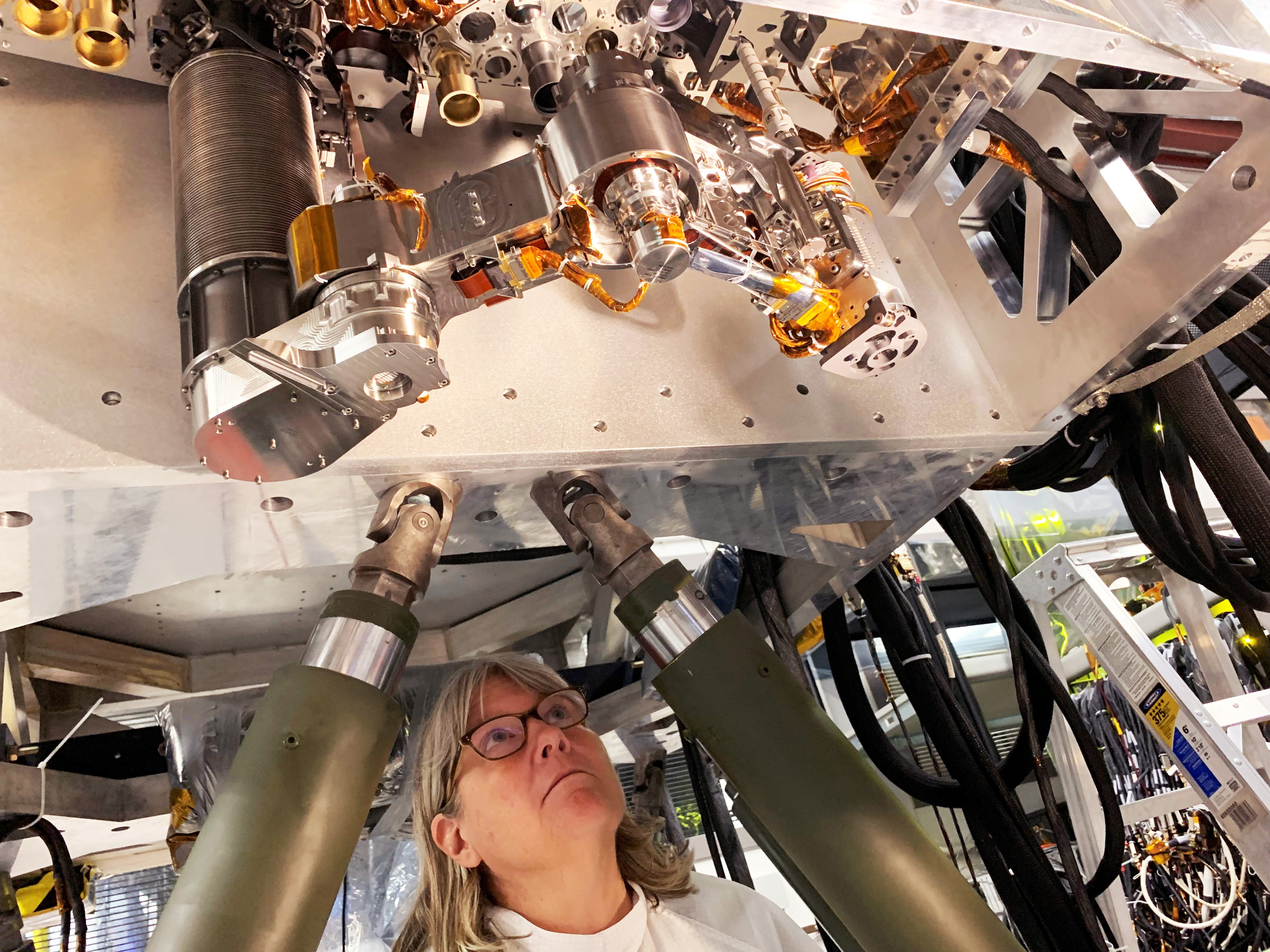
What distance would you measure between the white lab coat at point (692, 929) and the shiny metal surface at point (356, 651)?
2.18 feet

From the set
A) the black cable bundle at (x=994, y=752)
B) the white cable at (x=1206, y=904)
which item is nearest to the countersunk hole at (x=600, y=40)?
the black cable bundle at (x=994, y=752)

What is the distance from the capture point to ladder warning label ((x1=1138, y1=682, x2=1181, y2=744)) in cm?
145

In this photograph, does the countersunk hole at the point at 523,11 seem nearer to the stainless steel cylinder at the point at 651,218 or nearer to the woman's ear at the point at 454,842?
the stainless steel cylinder at the point at 651,218

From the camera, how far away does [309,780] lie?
2.20 ft

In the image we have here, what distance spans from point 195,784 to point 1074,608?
4.98ft

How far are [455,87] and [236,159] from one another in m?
0.20

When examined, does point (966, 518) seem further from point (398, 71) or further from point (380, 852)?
point (380, 852)

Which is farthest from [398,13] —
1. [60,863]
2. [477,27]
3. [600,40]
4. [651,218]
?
[60,863]

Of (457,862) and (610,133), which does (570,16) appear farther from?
(457,862)

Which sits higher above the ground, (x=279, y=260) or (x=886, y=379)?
(x=279, y=260)

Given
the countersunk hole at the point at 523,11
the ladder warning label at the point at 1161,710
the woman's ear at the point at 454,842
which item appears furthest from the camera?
the ladder warning label at the point at 1161,710

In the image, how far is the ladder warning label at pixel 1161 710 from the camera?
1.45m

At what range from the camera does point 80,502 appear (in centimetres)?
78

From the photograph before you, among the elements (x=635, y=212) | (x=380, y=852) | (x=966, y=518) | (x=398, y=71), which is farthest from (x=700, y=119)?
(x=380, y=852)
